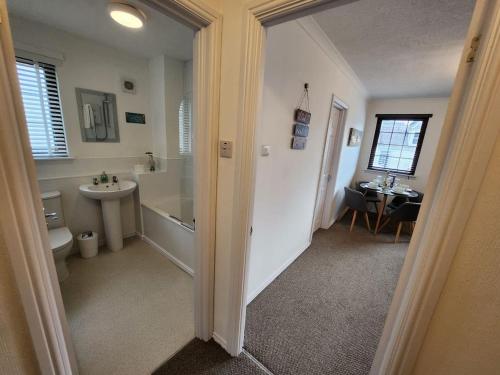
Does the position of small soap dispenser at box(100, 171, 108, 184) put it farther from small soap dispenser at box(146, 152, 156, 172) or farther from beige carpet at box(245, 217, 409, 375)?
beige carpet at box(245, 217, 409, 375)

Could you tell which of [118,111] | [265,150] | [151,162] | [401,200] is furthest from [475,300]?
[401,200]

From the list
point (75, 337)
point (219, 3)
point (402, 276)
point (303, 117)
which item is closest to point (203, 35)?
point (219, 3)

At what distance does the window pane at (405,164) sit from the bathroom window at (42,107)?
5.63 metres

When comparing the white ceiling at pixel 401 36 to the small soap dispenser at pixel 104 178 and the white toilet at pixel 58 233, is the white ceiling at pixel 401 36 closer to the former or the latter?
the small soap dispenser at pixel 104 178

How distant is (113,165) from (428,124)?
5.44 meters

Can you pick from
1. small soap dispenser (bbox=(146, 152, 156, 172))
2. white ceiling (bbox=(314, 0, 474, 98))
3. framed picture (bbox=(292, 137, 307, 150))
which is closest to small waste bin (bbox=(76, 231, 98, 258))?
small soap dispenser (bbox=(146, 152, 156, 172))

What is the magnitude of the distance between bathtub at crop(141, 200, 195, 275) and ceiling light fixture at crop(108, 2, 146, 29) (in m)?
1.80

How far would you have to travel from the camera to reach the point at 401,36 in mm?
1817

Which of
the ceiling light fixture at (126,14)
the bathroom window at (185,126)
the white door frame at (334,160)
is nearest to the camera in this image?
the ceiling light fixture at (126,14)

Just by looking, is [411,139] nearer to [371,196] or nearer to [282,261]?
[371,196]

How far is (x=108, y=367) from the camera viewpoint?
1271mm

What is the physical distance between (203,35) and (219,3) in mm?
175

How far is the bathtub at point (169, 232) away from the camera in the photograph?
2127mm

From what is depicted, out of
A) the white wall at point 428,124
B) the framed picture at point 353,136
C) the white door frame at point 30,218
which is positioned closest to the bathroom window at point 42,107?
the white door frame at point 30,218
